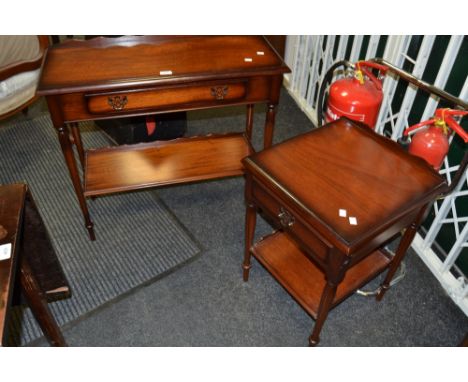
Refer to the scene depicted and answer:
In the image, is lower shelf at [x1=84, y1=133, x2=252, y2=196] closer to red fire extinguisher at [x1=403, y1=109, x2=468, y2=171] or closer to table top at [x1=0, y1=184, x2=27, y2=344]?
table top at [x1=0, y1=184, x2=27, y2=344]

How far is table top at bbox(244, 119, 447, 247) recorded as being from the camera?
46.5 inches

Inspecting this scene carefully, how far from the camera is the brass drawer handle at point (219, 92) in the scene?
66.6 inches

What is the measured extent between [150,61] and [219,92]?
0.33 m

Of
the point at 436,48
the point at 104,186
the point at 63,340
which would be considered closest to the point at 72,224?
the point at 104,186

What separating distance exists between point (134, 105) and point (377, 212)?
1.04 metres

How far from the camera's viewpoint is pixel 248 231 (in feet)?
5.50

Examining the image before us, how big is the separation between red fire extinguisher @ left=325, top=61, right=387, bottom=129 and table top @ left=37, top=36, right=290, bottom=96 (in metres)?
0.24

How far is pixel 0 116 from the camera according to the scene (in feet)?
7.55

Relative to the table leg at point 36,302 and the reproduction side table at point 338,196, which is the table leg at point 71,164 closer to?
the table leg at point 36,302

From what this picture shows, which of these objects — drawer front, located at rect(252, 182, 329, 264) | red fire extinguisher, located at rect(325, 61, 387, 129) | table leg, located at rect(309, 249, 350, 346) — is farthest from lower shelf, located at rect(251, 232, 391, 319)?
red fire extinguisher, located at rect(325, 61, 387, 129)

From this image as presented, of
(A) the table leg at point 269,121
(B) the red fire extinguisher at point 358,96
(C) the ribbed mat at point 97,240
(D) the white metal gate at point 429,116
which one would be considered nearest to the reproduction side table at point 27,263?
(C) the ribbed mat at point 97,240

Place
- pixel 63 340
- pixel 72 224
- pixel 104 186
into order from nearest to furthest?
1. pixel 63 340
2. pixel 104 186
3. pixel 72 224

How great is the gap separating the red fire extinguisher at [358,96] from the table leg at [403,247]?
431 mm
